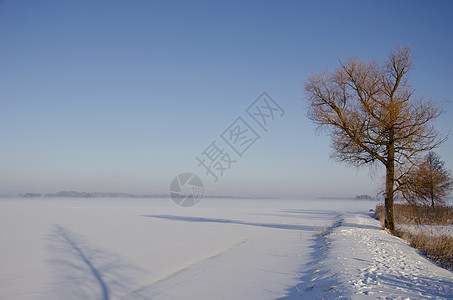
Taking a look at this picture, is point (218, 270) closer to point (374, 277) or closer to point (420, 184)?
point (374, 277)

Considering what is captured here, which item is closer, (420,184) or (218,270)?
(218,270)

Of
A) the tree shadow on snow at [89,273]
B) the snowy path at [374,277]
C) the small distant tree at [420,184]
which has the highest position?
the small distant tree at [420,184]

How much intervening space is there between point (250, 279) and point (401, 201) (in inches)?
365

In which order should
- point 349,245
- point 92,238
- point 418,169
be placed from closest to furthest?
point 349,245 → point 418,169 → point 92,238

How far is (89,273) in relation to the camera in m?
7.24

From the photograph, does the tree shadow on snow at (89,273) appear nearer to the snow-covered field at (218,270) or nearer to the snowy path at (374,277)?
the snow-covered field at (218,270)

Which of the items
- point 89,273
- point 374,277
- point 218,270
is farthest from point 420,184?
point 89,273

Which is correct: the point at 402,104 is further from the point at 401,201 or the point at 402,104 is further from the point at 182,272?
the point at 182,272

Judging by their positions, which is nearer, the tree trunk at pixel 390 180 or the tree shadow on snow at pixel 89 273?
the tree shadow on snow at pixel 89 273

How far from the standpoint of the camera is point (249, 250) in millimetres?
9961

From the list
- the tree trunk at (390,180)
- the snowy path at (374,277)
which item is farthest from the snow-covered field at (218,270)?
the tree trunk at (390,180)

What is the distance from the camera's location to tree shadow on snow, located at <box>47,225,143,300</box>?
5.96 m

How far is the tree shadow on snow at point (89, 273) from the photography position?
5.96 metres

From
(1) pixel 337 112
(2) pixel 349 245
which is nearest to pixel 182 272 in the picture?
(2) pixel 349 245
